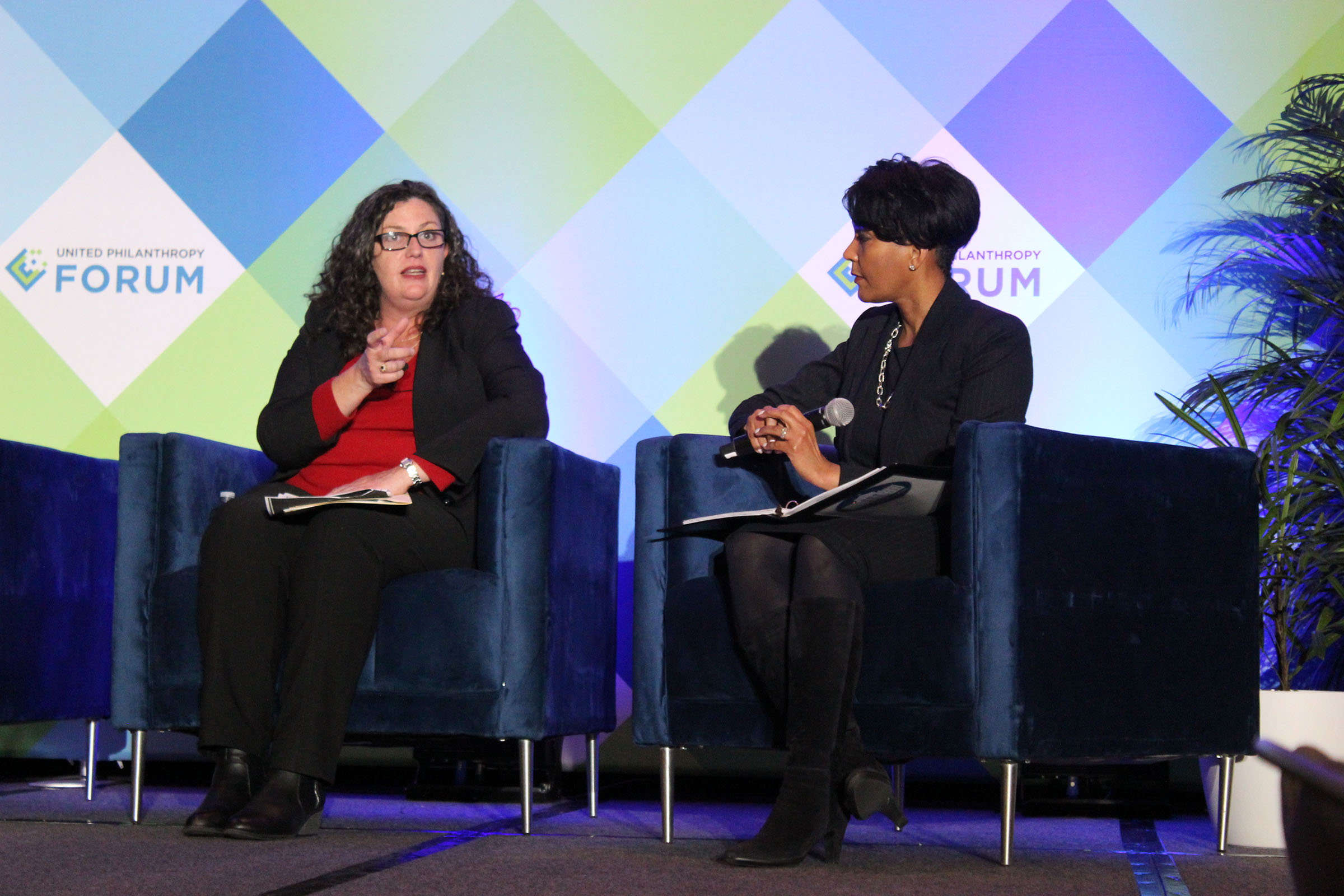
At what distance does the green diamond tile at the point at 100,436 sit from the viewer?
3.43m

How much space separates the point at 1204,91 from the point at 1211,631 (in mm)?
1518

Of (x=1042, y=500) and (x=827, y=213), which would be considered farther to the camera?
(x=827, y=213)

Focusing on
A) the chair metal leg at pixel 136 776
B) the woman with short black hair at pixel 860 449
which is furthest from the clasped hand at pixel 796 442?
the chair metal leg at pixel 136 776

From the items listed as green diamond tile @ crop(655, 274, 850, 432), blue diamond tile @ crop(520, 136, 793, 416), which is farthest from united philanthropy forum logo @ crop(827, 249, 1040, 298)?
blue diamond tile @ crop(520, 136, 793, 416)

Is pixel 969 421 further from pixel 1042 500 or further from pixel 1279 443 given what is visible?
pixel 1279 443

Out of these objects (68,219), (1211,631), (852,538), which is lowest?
(1211,631)

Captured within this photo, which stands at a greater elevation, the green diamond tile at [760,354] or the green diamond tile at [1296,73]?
the green diamond tile at [1296,73]

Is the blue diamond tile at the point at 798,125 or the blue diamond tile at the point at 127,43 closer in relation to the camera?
the blue diamond tile at the point at 798,125

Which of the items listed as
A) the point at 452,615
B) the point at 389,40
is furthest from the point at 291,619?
the point at 389,40

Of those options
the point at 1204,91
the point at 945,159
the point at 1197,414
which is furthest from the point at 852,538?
the point at 1204,91

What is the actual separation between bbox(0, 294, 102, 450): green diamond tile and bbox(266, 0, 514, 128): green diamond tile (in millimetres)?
1028

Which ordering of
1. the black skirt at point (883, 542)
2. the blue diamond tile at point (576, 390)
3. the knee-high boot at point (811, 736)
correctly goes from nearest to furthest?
1. the knee-high boot at point (811, 736)
2. the black skirt at point (883, 542)
3. the blue diamond tile at point (576, 390)

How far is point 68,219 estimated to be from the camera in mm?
3492

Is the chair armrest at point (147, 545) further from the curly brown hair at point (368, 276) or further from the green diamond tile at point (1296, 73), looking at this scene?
the green diamond tile at point (1296, 73)
